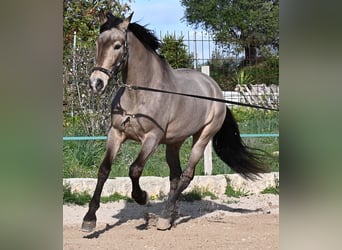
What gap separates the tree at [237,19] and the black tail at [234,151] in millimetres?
11242

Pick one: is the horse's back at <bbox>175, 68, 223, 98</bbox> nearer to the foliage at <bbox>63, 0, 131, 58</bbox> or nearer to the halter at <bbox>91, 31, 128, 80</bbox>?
the halter at <bbox>91, 31, 128, 80</bbox>

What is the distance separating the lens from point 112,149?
169 inches

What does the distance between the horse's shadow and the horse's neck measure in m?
1.09

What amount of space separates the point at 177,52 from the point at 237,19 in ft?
37.4

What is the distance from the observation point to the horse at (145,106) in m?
4.14

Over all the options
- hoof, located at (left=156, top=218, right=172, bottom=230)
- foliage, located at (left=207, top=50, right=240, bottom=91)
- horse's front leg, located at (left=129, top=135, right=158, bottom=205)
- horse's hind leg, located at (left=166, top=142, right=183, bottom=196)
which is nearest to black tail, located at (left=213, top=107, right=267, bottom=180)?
horse's hind leg, located at (left=166, top=142, right=183, bottom=196)

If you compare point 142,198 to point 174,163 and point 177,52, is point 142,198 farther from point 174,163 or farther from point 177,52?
point 177,52

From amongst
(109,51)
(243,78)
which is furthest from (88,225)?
(243,78)

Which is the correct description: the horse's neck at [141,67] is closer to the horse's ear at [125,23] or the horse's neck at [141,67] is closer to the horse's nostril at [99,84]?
the horse's ear at [125,23]

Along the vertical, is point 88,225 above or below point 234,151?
below

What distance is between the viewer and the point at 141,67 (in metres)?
4.44
